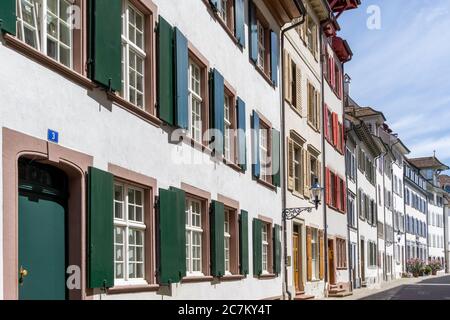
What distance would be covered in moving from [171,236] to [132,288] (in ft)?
5.11

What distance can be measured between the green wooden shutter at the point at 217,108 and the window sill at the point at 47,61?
529cm

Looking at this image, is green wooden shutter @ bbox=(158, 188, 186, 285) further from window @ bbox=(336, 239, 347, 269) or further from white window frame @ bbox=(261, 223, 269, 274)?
window @ bbox=(336, 239, 347, 269)

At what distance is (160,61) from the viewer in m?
11.6

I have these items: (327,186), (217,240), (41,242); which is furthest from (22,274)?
(327,186)

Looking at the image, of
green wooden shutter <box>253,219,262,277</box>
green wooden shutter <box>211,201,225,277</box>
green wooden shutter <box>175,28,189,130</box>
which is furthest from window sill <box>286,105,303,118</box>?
green wooden shutter <box>175,28,189,130</box>

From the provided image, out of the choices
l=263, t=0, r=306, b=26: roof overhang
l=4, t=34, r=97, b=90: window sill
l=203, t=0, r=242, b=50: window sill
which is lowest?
l=4, t=34, r=97, b=90: window sill

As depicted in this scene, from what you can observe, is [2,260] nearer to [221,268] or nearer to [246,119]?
[221,268]

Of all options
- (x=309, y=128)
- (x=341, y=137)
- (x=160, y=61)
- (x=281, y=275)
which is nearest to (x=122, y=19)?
(x=160, y=61)

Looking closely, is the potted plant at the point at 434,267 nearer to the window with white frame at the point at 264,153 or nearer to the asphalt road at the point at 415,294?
the asphalt road at the point at 415,294

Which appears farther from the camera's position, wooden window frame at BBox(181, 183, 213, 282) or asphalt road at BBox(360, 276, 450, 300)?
asphalt road at BBox(360, 276, 450, 300)

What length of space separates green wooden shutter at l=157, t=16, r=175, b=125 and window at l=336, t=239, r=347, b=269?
67.0 feet

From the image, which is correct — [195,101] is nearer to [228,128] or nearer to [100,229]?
[228,128]

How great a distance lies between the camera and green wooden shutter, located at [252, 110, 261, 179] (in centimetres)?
1770

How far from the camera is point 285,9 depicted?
826 inches
